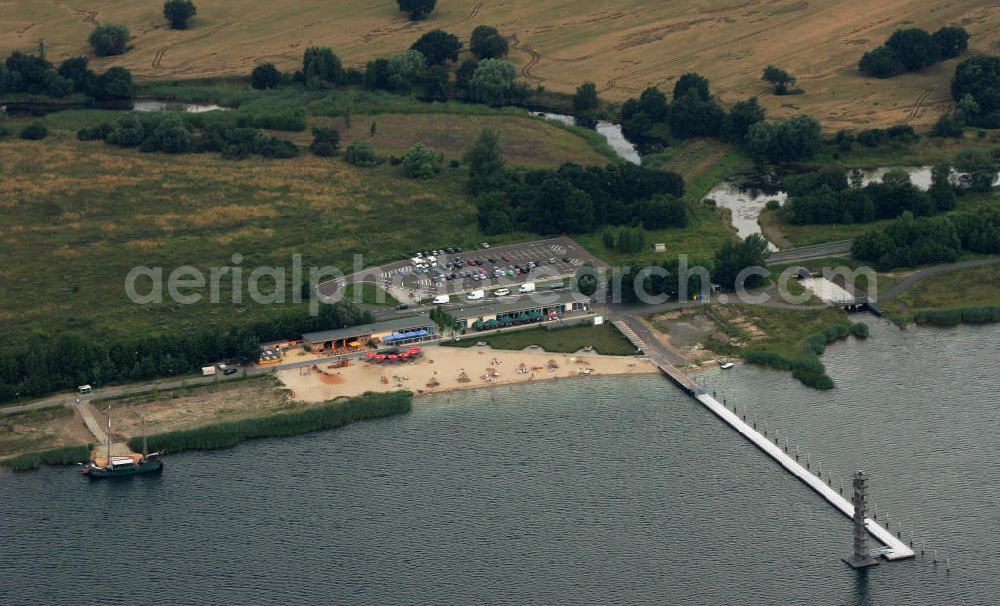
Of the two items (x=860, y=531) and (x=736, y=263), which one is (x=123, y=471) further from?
(x=736, y=263)

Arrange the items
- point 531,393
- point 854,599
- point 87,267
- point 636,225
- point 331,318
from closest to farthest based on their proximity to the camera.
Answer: point 854,599, point 531,393, point 331,318, point 87,267, point 636,225

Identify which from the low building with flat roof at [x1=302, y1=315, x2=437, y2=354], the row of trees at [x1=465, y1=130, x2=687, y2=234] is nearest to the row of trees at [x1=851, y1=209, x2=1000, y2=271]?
the row of trees at [x1=465, y1=130, x2=687, y2=234]

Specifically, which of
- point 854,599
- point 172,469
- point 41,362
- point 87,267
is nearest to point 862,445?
point 854,599

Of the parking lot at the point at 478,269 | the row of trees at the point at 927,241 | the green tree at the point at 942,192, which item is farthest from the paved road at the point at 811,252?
the parking lot at the point at 478,269

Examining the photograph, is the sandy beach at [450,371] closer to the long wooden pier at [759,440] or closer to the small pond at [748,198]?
the long wooden pier at [759,440]

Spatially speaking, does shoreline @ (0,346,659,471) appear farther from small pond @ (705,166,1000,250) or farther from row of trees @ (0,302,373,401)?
small pond @ (705,166,1000,250)

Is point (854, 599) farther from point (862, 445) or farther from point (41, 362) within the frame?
point (41, 362)
